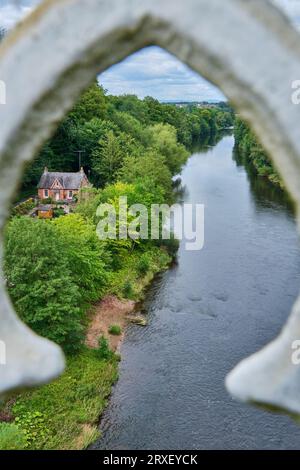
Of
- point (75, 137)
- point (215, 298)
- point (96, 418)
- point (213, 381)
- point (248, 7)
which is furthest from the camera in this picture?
point (75, 137)

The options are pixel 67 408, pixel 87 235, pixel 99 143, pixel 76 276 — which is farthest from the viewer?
pixel 99 143

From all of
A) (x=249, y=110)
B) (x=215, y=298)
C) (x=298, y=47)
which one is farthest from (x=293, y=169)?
(x=215, y=298)

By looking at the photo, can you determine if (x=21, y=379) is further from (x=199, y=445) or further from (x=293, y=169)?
(x=199, y=445)

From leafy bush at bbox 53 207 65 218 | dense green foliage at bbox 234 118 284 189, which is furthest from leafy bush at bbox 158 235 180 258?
dense green foliage at bbox 234 118 284 189

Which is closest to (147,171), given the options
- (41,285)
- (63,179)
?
(63,179)

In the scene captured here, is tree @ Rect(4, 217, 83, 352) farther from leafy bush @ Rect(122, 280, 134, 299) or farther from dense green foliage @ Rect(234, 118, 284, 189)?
dense green foliage @ Rect(234, 118, 284, 189)

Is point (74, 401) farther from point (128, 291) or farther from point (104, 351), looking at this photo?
point (128, 291)

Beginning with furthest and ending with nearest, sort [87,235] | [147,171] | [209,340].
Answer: [147,171]
[87,235]
[209,340]
